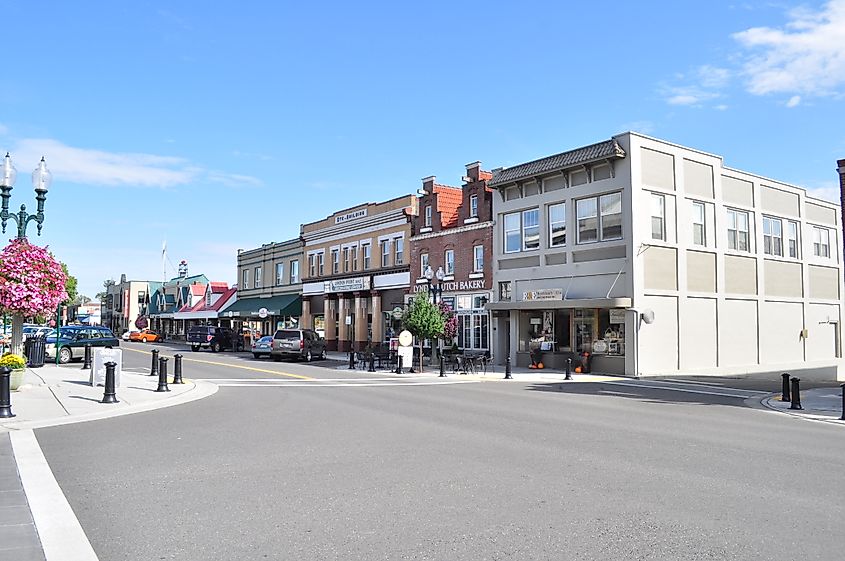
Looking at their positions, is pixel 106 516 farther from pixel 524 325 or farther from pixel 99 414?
pixel 524 325

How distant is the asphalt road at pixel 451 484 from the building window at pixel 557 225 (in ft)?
54.3

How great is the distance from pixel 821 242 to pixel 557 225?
16.5 meters

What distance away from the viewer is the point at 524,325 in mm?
32906

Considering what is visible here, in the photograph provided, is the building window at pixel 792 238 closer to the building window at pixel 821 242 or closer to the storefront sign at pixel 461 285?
the building window at pixel 821 242

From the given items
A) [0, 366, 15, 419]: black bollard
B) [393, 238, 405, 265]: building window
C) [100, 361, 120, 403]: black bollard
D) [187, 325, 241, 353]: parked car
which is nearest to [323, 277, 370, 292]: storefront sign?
[393, 238, 405, 265]: building window

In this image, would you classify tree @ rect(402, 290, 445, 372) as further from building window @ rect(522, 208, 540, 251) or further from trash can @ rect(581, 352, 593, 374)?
trash can @ rect(581, 352, 593, 374)

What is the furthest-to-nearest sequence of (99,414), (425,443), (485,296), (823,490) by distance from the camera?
(485,296), (99,414), (425,443), (823,490)

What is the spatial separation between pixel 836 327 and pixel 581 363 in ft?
59.8

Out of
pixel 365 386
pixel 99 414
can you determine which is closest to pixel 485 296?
pixel 365 386

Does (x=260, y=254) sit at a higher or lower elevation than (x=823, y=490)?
higher

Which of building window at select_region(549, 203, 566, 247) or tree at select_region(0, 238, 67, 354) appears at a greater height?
building window at select_region(549, 203, 566, 247)

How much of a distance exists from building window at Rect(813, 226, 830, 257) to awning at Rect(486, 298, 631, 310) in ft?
53.3

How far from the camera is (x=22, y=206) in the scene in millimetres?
19391

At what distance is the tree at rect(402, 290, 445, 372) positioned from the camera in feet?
99.7
